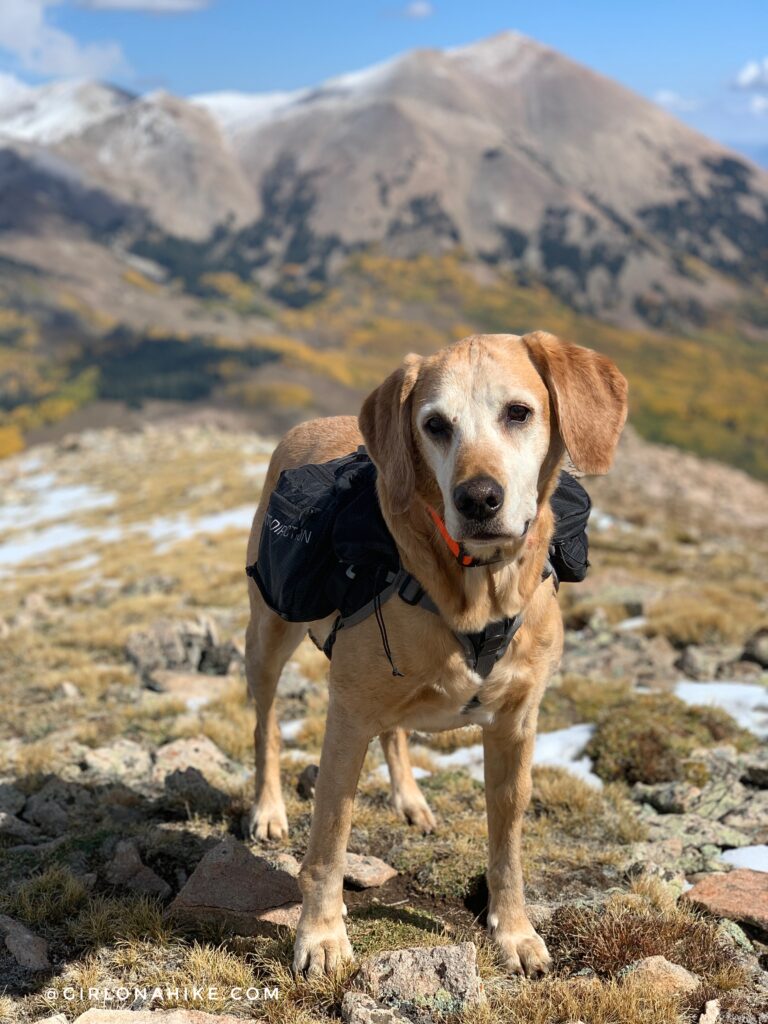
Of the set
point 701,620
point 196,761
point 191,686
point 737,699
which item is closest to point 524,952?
point 196,761

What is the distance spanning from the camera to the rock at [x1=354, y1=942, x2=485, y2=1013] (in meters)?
3.82

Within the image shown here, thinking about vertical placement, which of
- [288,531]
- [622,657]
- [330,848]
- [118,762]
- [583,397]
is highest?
[583,397]

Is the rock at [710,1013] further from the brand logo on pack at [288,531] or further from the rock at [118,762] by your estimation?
the rock at [118,762]

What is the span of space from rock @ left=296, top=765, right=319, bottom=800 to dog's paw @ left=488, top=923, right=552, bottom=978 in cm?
189

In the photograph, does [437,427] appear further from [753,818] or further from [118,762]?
[118,762]

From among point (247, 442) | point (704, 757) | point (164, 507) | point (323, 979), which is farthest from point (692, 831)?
point (247, 442)

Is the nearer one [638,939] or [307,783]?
[638,939]

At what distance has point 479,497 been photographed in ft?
11.1

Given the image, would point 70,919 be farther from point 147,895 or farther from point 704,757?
point 704,757

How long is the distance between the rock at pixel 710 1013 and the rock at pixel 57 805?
3879 mm

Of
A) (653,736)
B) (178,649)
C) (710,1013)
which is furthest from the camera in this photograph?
(178,649)

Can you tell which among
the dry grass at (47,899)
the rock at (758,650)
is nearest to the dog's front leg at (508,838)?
the dry grass at (47,899)

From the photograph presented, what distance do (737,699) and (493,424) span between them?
19.2 ft

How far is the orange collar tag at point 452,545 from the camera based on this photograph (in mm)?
3781
